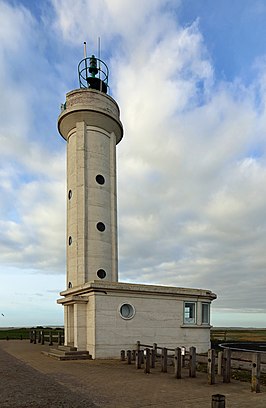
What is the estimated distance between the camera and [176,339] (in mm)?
21438

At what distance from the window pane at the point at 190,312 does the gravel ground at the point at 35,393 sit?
10788 mm

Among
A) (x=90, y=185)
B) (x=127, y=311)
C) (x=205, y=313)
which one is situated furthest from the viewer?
(x=90, y=185)

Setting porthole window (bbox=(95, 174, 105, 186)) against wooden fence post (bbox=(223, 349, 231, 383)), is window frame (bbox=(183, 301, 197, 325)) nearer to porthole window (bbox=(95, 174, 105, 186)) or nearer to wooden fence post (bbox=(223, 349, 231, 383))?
wooden fence post (bbox=(223, 349, 231, 383))

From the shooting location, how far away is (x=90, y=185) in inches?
1040

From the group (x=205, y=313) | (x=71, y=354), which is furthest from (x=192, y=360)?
(x=205, y=313)

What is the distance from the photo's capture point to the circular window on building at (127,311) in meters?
19.9

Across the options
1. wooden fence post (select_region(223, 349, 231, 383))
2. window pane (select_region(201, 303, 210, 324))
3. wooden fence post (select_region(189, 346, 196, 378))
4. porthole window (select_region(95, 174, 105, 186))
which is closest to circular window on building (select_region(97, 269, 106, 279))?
porthole window (select_region(95, 174, 105, 186))

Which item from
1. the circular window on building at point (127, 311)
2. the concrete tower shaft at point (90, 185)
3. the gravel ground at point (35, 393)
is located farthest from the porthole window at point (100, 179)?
the gravel ground at point (35, 393)

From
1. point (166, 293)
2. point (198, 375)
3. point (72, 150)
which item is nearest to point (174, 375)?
point (198, 375)

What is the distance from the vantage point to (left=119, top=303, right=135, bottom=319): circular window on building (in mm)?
19859

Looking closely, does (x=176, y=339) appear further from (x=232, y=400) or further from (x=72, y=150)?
(x=72, y=150)

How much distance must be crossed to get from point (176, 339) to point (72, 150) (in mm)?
15402

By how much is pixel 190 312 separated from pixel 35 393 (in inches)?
556

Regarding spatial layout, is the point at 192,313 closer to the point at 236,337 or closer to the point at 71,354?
the point at 71,354
